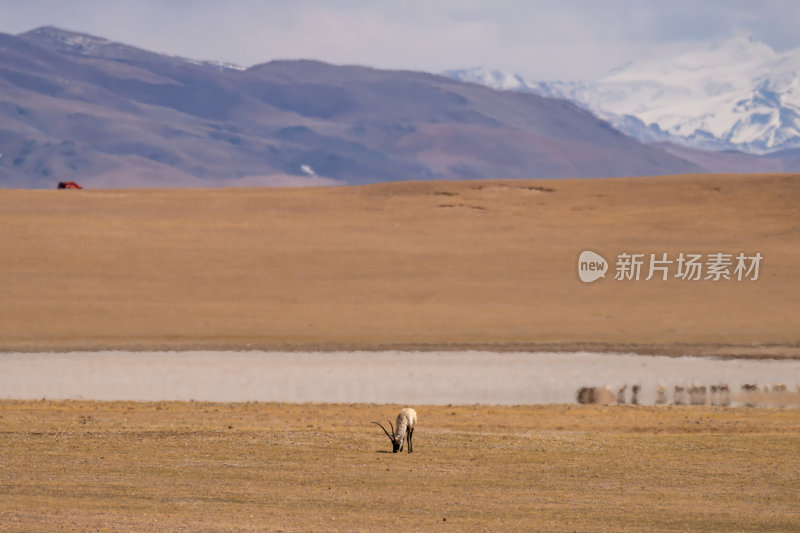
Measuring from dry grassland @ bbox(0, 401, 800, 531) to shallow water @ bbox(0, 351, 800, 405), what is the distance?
3418 mm

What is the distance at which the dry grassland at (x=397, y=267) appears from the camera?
112 feet

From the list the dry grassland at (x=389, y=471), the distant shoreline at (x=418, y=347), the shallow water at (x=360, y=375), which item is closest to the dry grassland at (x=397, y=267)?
the distant shoreline at (x=418, y=347)

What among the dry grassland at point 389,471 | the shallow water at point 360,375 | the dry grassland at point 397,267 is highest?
the dry grassland at point 397,267

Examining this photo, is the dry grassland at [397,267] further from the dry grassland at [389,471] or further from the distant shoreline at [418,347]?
the dry grassland at [389,471]

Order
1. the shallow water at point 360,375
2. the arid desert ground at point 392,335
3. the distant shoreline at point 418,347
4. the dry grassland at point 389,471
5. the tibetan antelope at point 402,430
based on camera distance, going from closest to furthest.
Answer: the dry grassland at point 389,471
the arid desert ground at point 392,335
the tibetan antelope at point 402,430
the shallow water at point 360,375
the distant shoreline at point 418,347

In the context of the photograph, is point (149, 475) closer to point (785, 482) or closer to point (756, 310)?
point (785, 482)

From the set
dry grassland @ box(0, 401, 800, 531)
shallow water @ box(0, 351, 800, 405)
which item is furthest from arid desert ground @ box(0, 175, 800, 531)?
shallow water @ box(0, 351, 800, 405)

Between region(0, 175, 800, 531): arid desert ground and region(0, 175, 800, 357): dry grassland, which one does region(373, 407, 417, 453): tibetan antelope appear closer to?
region(0, 175, 800, 531): arid desert ground

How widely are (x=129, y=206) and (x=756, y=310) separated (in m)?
29.2

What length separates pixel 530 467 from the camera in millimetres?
15594

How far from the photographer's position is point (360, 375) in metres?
28.4

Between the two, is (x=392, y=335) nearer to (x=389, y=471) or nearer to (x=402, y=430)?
(x=402, y=430)

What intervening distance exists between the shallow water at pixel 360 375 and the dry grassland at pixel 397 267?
1.50 metres

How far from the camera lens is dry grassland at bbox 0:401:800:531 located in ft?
39.5
